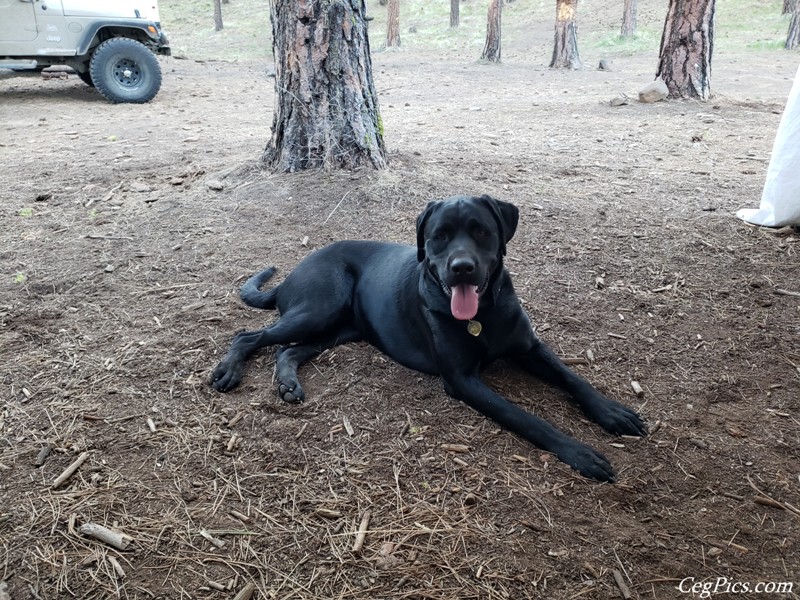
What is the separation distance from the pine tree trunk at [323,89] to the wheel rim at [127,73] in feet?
23.3

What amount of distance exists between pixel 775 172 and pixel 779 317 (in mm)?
1717

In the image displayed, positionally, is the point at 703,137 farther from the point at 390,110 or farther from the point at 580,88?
the point at 580,88

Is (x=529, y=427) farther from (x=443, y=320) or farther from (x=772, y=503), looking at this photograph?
(x=772, y=503)

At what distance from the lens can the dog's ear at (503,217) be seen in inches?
122

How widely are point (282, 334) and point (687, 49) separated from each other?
30.7ft

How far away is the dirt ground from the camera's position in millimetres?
2127

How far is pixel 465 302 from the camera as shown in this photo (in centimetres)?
290

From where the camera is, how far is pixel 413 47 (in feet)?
86.4

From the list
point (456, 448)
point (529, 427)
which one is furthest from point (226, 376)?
point (529, 427)

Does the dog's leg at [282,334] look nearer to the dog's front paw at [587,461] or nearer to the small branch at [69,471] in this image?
the small branch at [69,471]

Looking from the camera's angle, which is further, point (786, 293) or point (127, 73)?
point (127, 73)

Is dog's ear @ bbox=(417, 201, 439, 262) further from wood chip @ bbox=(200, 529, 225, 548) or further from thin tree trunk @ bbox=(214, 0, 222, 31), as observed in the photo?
thin tree trunk @ bbox=(214, 0, 222, 31)

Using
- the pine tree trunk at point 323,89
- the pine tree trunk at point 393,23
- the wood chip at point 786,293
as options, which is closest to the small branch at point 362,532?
the wood chip at point 786,293

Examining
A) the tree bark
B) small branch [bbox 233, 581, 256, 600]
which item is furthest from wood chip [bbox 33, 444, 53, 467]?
the tree bark
